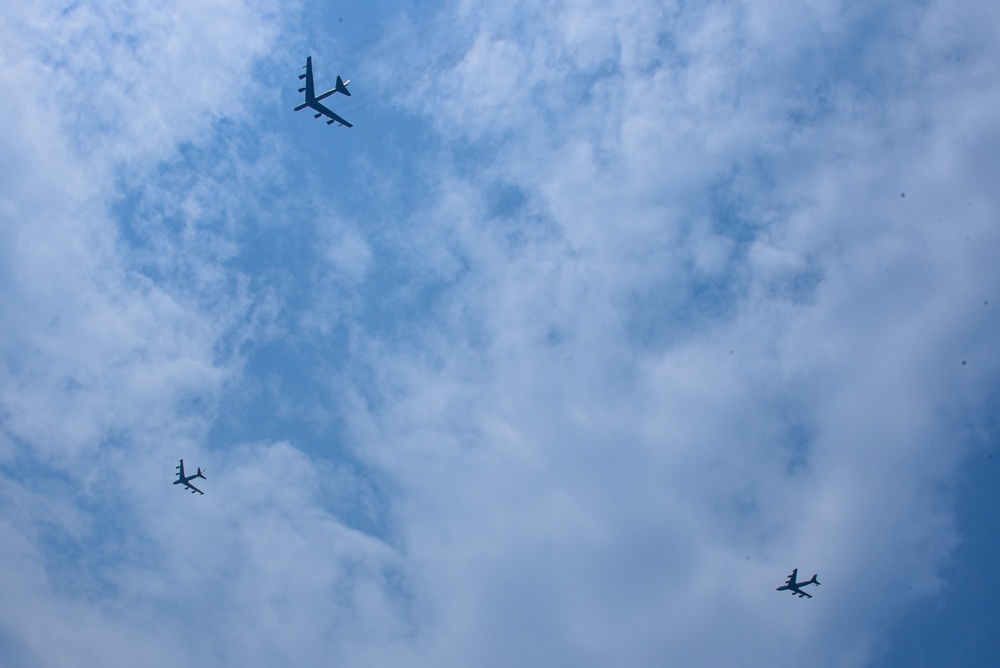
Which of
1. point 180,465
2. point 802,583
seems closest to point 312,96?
point 180,465

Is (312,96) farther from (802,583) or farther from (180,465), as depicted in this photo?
(802,583)

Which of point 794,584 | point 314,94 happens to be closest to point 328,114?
point 314,94

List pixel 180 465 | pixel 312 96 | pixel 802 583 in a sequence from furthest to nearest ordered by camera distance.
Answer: pixel 180 465 < pixel 802 583 < pixel 312 96

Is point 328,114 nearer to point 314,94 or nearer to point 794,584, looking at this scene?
point 314,94

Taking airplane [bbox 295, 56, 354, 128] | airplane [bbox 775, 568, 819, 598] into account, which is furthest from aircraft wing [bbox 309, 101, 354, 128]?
airplane [bbox 775, 568, 819, 598]

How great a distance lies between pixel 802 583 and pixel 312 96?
128620 mm

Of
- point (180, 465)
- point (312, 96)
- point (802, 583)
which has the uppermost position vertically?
point (312, 96)

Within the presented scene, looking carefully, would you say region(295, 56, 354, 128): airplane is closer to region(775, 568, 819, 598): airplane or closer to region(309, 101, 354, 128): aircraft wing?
region(309, 101, 354, 128): aircraft wing

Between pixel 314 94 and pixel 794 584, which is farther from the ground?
pixel 314 94

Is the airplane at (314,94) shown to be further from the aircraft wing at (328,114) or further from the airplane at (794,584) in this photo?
the airplane at (794,584)

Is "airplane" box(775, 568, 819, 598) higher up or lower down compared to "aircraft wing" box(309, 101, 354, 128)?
lower down

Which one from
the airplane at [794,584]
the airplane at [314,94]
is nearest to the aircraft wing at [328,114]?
the airplane at [314,94]

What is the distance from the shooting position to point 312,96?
424 ft

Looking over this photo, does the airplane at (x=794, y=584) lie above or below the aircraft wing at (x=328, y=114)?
below
